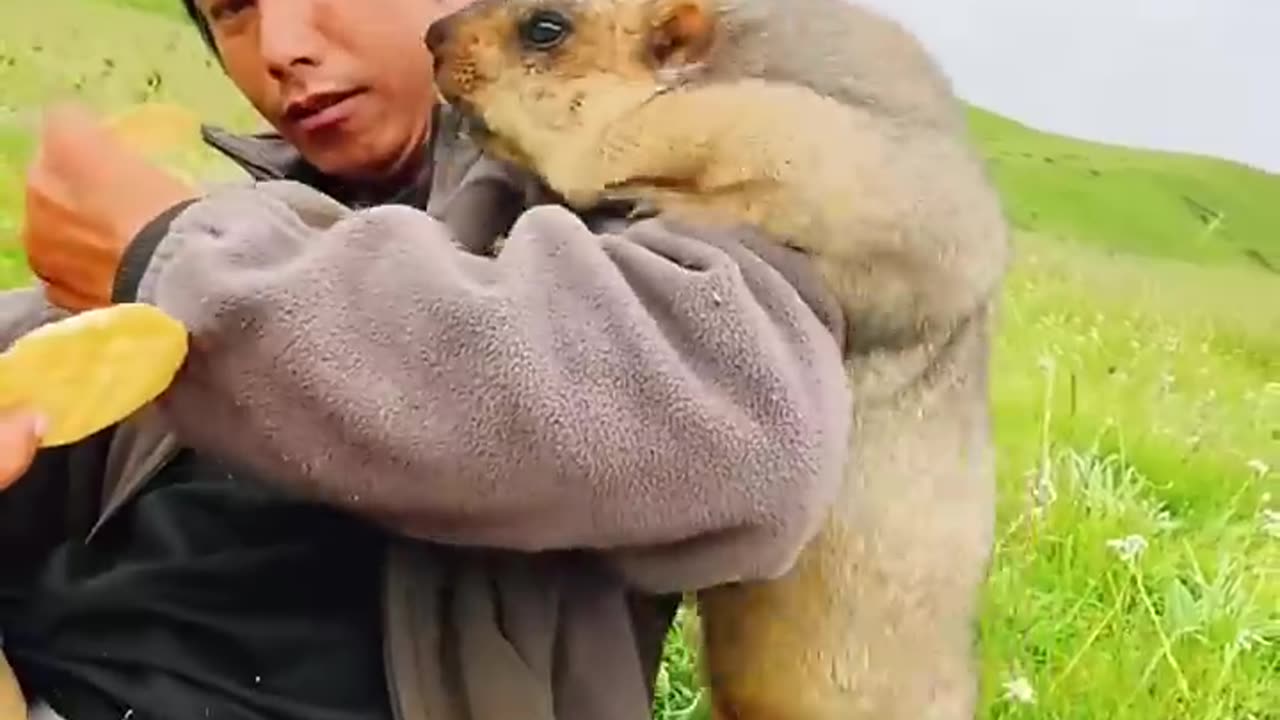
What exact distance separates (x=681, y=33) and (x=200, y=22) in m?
0.50

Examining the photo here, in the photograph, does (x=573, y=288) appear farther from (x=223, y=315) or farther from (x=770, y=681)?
(x=770, y=681)

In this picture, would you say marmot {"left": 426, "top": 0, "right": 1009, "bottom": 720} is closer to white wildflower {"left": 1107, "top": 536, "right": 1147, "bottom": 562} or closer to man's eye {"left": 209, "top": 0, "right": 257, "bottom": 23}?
man's eye {"left": 209, "top": 0, "right": 257, "bottom": 23}

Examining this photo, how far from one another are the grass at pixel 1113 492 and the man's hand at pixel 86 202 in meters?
0.36

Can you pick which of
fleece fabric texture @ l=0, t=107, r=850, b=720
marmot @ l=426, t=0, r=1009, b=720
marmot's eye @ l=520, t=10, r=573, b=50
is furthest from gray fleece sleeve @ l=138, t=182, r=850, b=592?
marmot's eye @ l=520, t=10, r=573, b=50

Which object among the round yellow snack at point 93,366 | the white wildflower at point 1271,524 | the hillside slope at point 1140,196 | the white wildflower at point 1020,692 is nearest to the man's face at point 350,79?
the round yellow snack at point 93,366

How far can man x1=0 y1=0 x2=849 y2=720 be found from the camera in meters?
1.20

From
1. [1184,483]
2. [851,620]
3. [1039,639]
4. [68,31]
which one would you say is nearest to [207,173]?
[851,620]

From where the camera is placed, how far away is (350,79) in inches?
62.3

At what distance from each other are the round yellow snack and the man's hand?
0.10m

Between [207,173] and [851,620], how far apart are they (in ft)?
2.88

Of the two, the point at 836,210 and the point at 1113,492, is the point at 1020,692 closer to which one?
the point at 1113,492

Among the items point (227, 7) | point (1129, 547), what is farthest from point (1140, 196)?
point (227, 7)

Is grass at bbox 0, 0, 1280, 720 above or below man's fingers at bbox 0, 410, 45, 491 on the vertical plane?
below

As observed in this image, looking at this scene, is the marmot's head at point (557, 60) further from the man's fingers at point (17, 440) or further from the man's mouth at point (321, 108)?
the man's fingers at point (17, 440)
